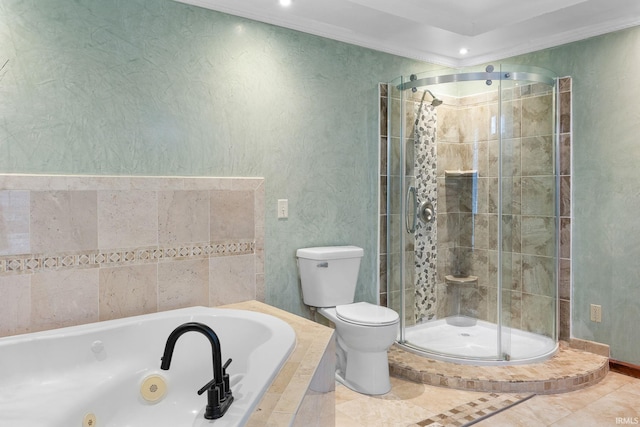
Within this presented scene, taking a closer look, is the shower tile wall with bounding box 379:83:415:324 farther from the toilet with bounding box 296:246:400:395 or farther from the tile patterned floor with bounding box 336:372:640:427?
the tile patterned floor with bounding box 336:372:640:427

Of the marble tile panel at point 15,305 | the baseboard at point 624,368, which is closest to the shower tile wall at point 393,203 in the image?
the baseboard at point 624,368

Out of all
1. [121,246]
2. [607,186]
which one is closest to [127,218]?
[121,246]

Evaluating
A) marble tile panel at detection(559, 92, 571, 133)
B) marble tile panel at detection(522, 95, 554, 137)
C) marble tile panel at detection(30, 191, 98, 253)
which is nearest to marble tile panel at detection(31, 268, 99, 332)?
marble tile panel at detection(30, 191, 98, 253)

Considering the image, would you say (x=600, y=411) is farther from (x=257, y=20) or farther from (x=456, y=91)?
(x=257, y=20)

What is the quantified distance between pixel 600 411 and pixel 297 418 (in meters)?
2.00

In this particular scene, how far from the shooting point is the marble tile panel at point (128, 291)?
244cm

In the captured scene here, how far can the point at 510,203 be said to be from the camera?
3.19 meters

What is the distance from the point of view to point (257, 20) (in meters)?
2.92

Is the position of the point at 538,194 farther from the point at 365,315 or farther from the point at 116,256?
the point at 116,256

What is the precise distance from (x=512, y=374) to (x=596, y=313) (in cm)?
90

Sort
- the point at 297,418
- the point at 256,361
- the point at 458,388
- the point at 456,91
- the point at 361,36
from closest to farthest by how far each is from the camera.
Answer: the point at 297,418 → the point at 256,361 → the point at 458,388 → the point at 456,91 → the point at 361,36

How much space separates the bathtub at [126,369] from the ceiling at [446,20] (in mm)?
1817

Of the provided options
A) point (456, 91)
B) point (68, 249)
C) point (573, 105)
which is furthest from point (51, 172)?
point (573, 105)

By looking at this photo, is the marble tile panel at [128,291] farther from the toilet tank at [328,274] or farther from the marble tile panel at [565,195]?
the marble tile panel at [565,195]
